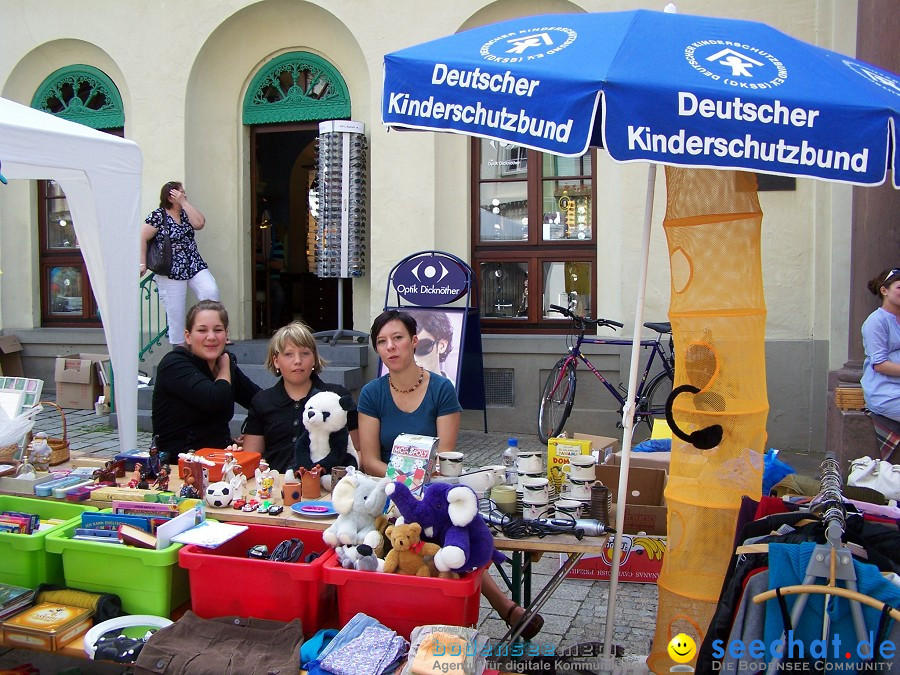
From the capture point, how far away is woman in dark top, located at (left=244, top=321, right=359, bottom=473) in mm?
3859

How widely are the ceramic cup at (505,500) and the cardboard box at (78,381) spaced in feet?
20.6

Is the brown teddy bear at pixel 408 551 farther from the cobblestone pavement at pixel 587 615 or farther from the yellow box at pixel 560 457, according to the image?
the cobblestone pavement at pixel 587 615

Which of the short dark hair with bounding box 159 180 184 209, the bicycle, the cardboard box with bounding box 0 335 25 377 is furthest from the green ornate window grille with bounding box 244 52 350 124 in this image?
the cardboard box with bounding box 0 335 25 377

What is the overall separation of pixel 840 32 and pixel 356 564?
6.71 metres

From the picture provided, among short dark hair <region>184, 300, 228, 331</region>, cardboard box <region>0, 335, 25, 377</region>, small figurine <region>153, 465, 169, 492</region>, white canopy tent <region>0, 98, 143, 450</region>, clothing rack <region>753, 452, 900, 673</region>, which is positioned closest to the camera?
clothing rack <region>753, 452, 900, 673</region>

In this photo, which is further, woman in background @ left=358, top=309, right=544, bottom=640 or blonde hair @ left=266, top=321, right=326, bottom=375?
blonde hair @ left=266, top=321, right=326, bottom=375

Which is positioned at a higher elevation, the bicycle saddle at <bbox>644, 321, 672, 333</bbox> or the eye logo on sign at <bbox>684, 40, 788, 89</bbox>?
the eye logo on sign at <bbox>684, 40, 788, 89</bbox>

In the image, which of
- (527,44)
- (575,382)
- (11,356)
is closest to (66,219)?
(11,356)

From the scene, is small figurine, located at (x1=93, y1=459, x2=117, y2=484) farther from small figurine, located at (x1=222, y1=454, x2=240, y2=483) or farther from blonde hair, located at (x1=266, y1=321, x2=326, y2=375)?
blonde hair, located at (x1=266, y1=321, x2=326, y2=375)

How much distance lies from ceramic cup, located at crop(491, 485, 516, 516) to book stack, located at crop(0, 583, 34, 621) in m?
1.70

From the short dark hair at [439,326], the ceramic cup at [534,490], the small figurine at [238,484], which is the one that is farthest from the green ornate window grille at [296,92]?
the ceramic cup at [534,490]

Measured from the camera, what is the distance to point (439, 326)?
6977 mm

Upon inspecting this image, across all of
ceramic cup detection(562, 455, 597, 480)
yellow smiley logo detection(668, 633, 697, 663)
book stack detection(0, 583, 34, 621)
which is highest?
ceramic cup detection(562, 455, 597, 480)

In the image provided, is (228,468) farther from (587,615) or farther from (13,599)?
(587,615)
